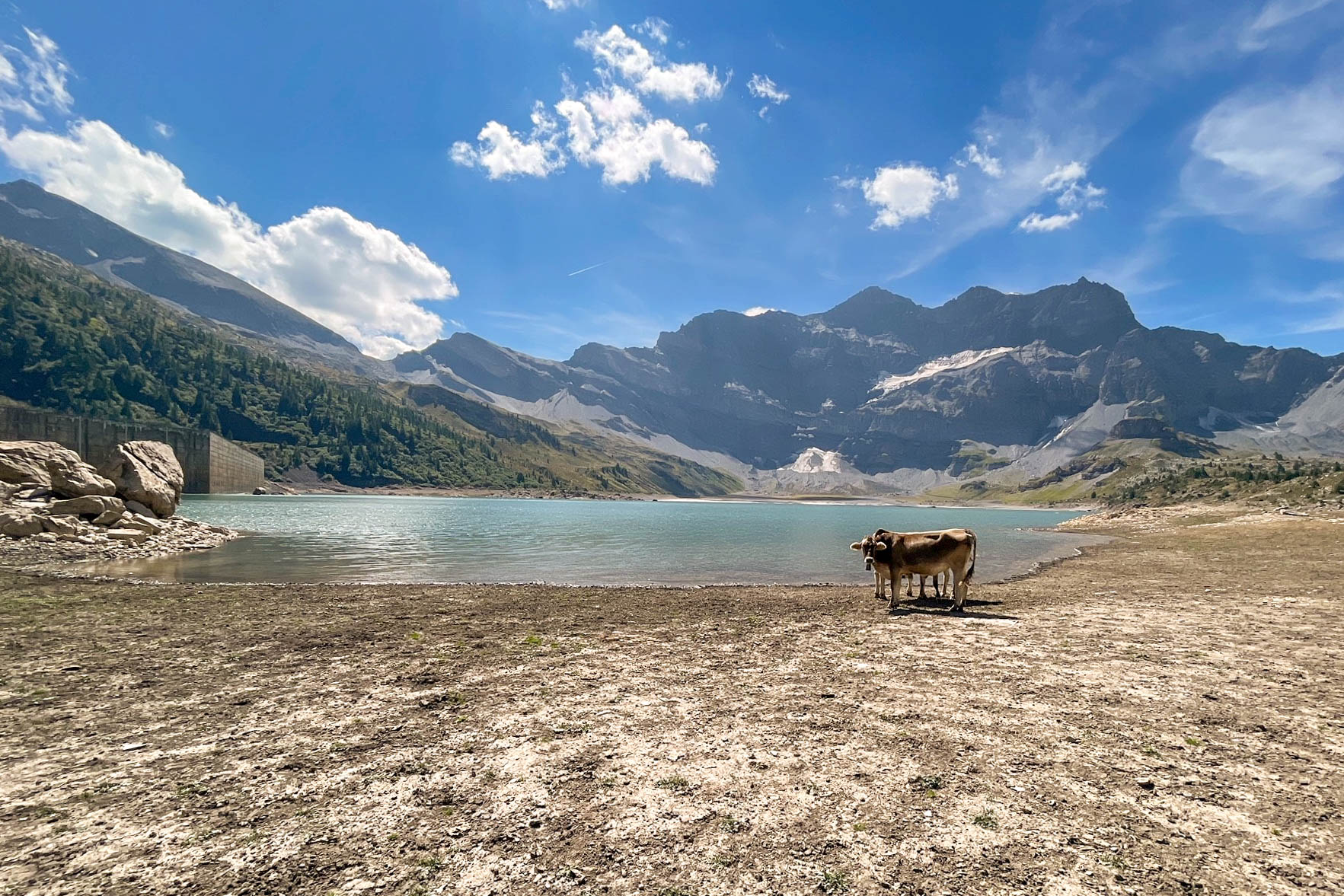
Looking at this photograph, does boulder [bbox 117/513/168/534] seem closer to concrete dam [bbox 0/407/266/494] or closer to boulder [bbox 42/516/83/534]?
boulder [bbox 42/516/83/534]

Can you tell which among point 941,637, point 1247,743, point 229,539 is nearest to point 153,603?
point 941,637

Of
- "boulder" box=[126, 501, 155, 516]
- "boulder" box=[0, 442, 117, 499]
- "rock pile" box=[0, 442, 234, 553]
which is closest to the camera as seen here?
"rock pile" box=[0, 442, 234, 553]

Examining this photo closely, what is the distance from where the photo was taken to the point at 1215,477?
130375mm

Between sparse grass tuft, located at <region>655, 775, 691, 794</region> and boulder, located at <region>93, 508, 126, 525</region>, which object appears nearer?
sparse grass tuft, located at <region>655, 775, 691, 794</region>

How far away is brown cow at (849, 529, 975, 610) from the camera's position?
68.2 ft

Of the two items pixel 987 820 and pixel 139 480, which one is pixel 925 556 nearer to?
pixel 987 820

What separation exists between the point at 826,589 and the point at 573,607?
1395cm

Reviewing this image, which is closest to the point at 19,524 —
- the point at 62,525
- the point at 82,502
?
the point at 62,525

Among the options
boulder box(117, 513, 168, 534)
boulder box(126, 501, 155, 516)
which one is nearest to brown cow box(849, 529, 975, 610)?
boulder box(117, 513, 168, 534)

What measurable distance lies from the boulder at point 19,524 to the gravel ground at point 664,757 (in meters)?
19.3

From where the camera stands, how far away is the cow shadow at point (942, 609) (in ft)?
65.9

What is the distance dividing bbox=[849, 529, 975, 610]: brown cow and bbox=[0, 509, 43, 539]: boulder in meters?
44.3

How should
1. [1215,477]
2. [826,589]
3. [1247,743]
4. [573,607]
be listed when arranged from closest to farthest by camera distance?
[1247,743] → [573,607] → [826,589] → [1215,477]

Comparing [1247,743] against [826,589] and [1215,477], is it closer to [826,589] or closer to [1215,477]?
[826,589]
